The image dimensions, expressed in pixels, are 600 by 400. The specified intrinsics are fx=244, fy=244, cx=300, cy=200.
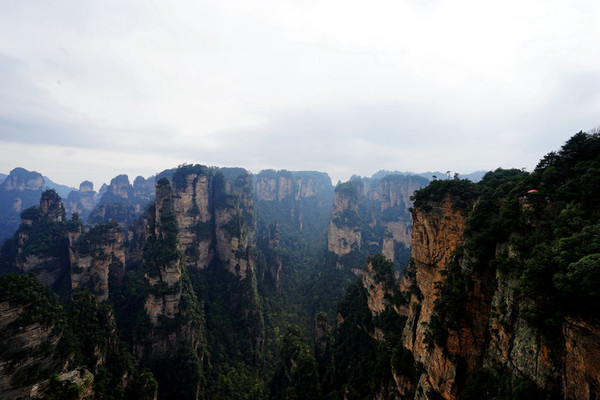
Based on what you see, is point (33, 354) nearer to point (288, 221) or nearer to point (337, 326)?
point (337, 326)

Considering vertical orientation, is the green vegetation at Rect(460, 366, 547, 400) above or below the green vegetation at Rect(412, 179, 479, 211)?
below

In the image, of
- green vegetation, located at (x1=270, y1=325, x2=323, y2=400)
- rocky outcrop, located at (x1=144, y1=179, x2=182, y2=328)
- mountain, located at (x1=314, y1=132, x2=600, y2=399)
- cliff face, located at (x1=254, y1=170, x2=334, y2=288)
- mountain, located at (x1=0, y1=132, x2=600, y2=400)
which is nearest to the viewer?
mountain, located at (x1=314, y1=132, x2=600, y2=399)

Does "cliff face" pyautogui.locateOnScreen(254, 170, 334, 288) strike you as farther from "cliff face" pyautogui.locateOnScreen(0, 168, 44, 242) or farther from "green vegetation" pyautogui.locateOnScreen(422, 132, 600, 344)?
"cliff face" pyautogui.locateOnScreen(0, 168, 44, 242)

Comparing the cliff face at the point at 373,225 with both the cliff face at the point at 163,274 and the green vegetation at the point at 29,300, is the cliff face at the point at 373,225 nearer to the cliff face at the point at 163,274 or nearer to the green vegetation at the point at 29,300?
the cliff face at the point at 163,274

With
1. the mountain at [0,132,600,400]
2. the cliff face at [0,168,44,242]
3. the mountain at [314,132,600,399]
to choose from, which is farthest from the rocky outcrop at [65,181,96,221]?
the mountain at [314,132,600,399]

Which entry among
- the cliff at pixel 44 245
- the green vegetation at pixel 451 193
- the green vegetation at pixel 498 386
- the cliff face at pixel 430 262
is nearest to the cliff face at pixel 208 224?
the cliff at pixel 44 245

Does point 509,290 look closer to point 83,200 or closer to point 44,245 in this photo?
point 44,245

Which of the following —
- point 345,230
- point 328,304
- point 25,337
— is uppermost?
point 345,230

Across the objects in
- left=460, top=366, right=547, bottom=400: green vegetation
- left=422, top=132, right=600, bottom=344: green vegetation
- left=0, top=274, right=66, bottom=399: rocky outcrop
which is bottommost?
left=0, top=274, right=66, bottom=399: rocky outcrop

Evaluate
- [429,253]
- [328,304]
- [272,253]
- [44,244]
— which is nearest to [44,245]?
[44,244]

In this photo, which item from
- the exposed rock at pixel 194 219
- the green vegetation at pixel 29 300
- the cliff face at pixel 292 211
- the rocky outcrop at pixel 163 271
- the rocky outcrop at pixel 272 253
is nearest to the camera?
the green vegetation at pixel 29 300

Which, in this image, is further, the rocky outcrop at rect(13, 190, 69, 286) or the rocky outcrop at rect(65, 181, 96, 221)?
the rocky outcrop at rect(65, 181, 96, 221)

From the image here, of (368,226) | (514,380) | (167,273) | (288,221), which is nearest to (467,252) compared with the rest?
(514,380)
